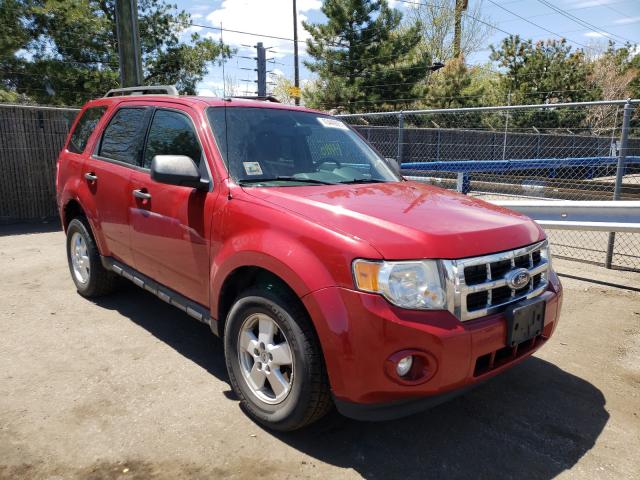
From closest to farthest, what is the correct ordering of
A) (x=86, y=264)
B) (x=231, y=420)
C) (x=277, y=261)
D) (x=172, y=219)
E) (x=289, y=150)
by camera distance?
1. (x=277, y=261)
2. (x=231, y=420)
3. (x=172, y=219)
4. (x=289, y=150)
5. (x=86, y=264)

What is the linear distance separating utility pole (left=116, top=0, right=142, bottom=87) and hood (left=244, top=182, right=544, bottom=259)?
23.9 ft

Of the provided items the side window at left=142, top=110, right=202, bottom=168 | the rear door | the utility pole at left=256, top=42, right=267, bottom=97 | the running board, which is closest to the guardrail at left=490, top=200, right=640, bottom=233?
the side window at left=142, top=110, right=202, bottom=168

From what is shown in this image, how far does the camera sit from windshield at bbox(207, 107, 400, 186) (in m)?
3.24

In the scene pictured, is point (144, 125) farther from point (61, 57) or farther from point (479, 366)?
point (61, 57)

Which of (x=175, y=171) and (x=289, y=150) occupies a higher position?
(x=289, y=150)

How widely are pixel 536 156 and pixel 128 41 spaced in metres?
14.9

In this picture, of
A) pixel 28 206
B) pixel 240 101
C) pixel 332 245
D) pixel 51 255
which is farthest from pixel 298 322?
pixel 28 206

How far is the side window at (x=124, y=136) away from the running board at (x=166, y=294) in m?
0.91

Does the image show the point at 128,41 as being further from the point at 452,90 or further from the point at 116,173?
the point at 452,90

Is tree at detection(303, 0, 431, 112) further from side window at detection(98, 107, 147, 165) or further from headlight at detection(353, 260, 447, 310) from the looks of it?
headlight at detection(353, 260, 447, 310)

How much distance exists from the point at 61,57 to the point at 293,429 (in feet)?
79.4

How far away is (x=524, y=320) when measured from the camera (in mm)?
2590

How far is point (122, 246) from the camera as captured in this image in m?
4.15

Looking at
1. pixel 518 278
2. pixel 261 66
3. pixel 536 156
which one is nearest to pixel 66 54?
pixel 261 66
